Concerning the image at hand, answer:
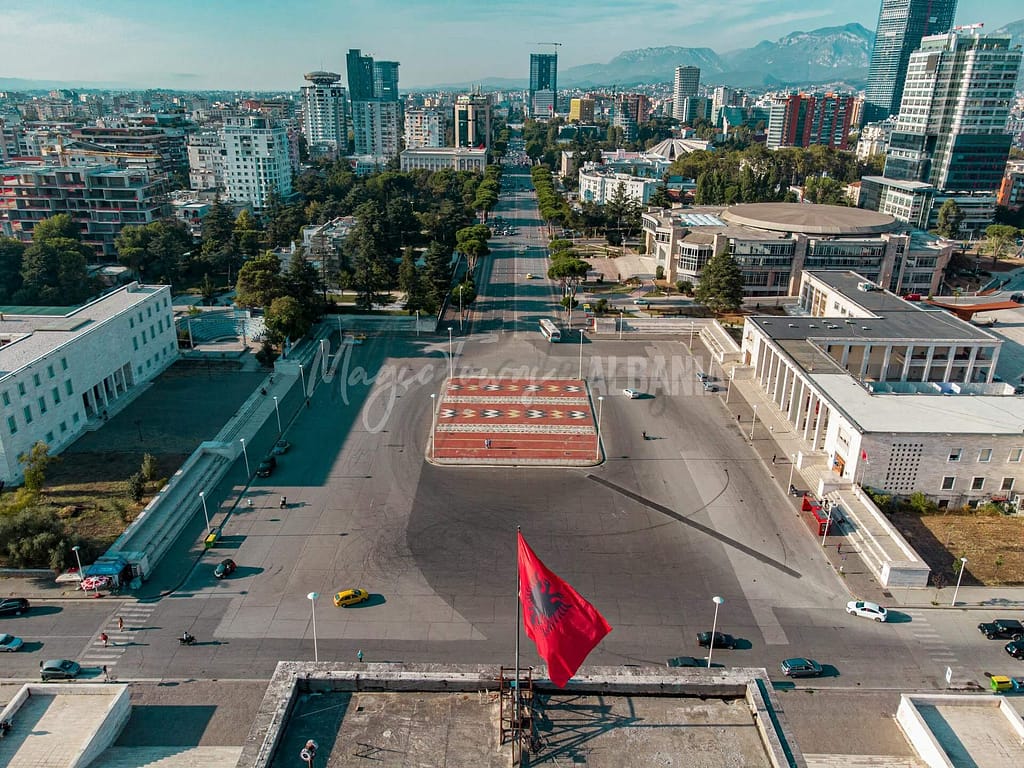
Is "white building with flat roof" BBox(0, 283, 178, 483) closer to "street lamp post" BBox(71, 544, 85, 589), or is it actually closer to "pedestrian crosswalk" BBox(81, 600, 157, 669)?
"street lamp post" BBox(71, 544, 85, 589)

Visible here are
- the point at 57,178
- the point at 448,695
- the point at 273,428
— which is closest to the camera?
the point at 448,695

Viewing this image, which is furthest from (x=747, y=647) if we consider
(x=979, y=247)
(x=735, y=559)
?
(x=979, y=247)

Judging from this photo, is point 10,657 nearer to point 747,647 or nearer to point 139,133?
point 747,647

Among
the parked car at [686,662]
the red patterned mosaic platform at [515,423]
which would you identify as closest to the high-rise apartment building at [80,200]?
the red patterned mosaic platform at [515,423]

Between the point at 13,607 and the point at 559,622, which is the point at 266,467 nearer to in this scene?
the point at 13,607

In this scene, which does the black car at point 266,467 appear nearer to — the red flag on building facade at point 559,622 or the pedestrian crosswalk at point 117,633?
the pedestrian crosswalk at point 117,633

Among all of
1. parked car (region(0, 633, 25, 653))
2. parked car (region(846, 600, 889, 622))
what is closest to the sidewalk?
parked car (region(846, 600, 889, 622))

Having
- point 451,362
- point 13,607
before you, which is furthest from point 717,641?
point 451,362
